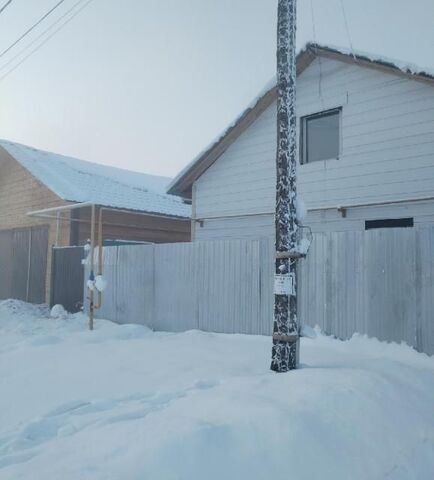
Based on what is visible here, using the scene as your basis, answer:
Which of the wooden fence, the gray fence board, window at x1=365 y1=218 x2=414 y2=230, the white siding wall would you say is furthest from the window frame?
the gray fence board

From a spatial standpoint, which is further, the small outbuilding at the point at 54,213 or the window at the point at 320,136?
the small outbuilding at the point at 54,213

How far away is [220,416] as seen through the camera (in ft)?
12.5

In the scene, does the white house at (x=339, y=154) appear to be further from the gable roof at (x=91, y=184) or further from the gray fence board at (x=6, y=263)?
the gray fence board at (x=6, y=263)

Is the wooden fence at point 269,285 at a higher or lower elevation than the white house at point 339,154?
lower

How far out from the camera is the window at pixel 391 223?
30.4 feet

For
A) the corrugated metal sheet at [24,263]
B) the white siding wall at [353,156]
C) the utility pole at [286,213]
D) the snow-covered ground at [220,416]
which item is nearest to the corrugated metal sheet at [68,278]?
the corrugated metal sheet at [24,263]

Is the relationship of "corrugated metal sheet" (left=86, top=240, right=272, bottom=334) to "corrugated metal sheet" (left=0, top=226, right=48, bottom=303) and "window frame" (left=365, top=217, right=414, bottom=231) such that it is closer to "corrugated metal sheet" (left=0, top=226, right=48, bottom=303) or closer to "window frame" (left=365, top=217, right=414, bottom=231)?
"window frame" (left=365, top=217, right=414, bottom=231)

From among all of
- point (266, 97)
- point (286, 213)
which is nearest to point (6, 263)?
point (266, 97)

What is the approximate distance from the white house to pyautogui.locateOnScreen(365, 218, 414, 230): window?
0.02 meters

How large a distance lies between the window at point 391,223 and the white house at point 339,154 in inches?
0.8

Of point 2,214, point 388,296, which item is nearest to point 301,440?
point 388,296

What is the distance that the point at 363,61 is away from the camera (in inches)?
377

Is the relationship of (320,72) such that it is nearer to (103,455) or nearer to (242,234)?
(242,234)

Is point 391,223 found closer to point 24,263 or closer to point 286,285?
point 286,285
